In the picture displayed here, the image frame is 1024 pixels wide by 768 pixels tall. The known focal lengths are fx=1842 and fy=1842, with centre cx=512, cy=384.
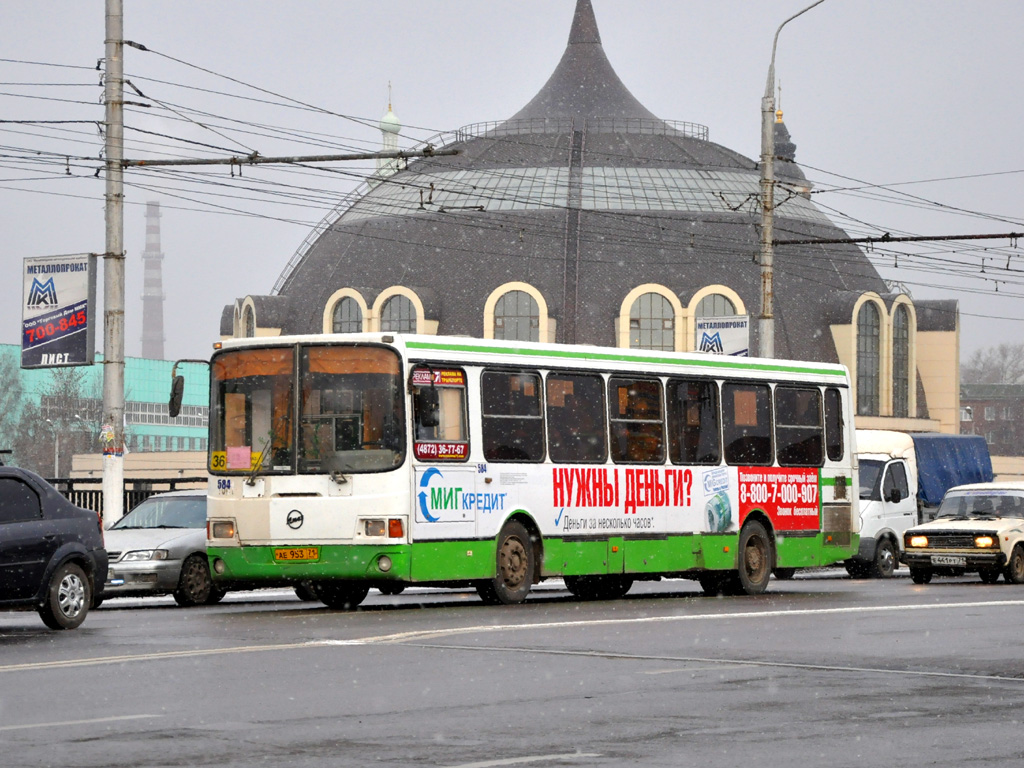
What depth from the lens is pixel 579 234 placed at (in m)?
78.1

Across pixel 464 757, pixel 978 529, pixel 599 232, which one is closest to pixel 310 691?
pixel 464 757

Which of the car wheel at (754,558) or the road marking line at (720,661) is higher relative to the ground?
the car wheel at (754,558)

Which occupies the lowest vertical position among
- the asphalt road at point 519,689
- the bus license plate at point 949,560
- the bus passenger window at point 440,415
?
the asphalt road at point 519,689

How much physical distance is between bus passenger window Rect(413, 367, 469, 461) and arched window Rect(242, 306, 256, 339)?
2552 inches

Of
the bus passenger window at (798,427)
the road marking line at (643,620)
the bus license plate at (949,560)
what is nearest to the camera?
the road marking line at (643,620)

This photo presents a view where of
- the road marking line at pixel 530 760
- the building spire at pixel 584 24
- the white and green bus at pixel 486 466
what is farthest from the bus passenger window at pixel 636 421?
the building spire at pixel 584 24

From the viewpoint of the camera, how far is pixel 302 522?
19.4 meters

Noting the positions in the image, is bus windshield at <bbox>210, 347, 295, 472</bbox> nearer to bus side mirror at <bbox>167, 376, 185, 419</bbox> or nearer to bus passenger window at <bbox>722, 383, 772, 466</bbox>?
bus side mirror at <bbox>167, 376, 185, 419</bbox>

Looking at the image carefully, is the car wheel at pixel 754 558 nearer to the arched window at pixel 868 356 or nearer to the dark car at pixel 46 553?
the dark car at pixel 46 553

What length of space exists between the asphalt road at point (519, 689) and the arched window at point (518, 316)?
58.7m

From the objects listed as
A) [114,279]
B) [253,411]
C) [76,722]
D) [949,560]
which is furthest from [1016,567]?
[76,722]

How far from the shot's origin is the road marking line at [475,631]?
13.2 metres

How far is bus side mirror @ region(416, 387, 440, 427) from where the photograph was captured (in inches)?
767

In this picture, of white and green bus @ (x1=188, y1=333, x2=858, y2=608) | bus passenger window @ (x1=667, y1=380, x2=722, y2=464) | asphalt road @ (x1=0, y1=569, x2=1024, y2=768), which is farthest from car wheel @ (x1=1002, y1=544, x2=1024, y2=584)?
asphalt road @ (x1=0, y1=569, x2=1024, y2=768)
